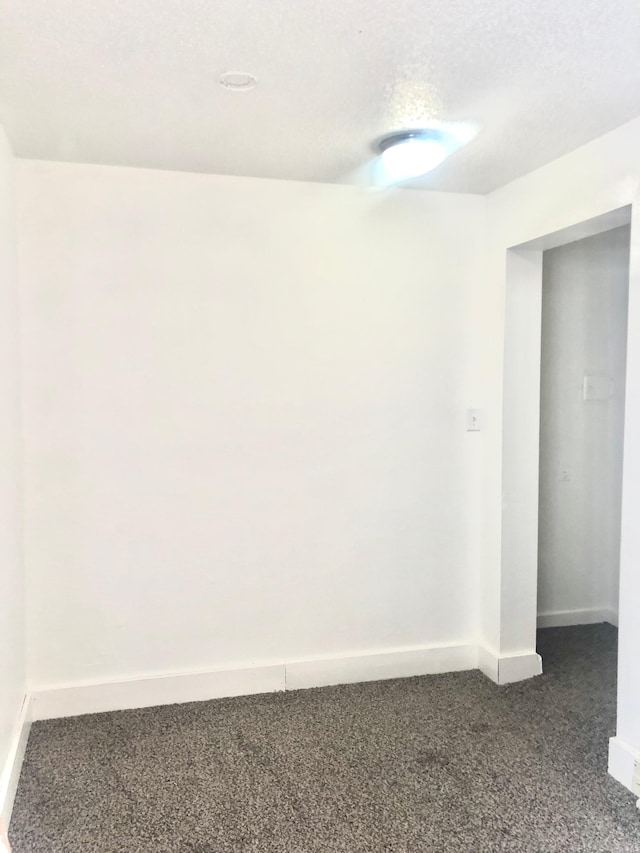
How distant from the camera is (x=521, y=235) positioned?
2857mm

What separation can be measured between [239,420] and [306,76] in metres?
1.44

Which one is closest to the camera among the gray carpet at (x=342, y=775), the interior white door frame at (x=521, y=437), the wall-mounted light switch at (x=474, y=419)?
the gray carpet at (x=342, y=775)

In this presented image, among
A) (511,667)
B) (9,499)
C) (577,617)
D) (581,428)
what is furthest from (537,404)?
(9,499)

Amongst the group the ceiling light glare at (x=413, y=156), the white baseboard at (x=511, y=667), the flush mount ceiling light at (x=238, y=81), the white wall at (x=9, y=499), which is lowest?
the white baseboard at (x=511, y=667)

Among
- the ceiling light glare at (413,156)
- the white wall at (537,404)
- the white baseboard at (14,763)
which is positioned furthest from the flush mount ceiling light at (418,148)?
the white baseboard at (14,763)

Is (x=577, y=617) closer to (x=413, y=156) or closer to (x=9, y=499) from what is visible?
(x=413, y=156)

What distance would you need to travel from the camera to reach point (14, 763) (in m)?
2.24

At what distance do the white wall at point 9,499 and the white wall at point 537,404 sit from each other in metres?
2.05

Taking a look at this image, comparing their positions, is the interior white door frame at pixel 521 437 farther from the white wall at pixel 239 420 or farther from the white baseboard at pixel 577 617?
the white baseboard at pixel 577 617

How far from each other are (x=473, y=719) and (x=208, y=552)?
1.32 m

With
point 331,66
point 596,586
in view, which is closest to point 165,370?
point 331,66

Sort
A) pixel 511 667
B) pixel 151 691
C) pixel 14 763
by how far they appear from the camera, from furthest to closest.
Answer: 1. pixel 511 667
2. pixel 151 691
3. pixel 14 763

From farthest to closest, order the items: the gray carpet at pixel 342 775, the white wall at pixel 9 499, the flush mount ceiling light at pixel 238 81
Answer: the white wall at pixel 9 499 < the gray carpet at pixel 342 775 < the flush mount ceiling light at pixel 238 81

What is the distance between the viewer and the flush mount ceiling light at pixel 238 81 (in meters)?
1.87
